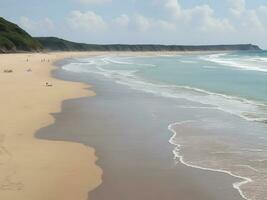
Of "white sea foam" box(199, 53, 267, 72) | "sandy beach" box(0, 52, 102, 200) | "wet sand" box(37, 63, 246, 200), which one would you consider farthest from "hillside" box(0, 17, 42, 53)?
"sandy beach" box(0, 52, 102, 200)

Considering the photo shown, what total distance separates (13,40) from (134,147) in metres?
95.6

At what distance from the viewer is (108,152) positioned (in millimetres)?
10812

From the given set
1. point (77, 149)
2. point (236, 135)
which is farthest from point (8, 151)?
point (236, 135)

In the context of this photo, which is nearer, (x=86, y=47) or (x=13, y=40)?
(x=13, y=40)

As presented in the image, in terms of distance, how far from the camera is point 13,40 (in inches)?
4035

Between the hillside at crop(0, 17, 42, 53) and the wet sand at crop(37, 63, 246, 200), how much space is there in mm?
77408

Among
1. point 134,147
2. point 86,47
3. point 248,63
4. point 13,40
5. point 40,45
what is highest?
point 134,147

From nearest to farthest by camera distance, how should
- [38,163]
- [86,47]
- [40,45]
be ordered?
[38,163] → [40,45] → [86,47]

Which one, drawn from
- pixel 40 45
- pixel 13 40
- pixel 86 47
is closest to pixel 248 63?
pixel 13 40

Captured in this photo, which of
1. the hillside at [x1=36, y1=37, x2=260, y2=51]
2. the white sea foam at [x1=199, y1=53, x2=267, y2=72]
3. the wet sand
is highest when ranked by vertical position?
the wet sand

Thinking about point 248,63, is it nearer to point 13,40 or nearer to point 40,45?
point 13,40

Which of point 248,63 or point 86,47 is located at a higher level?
point 248,63

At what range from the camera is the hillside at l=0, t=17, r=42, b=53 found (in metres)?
95.3

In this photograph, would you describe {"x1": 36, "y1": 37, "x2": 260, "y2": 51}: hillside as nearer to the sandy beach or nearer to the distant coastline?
the distant coastline
